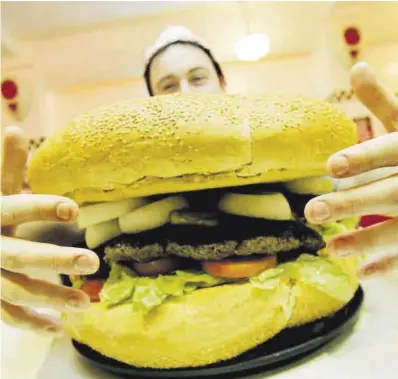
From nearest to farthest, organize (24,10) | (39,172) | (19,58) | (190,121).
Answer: (190,121)
(39,172)
(24,10)
(19,58)

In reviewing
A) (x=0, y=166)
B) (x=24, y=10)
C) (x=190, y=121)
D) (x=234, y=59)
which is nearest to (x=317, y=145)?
(x=190, y=121)

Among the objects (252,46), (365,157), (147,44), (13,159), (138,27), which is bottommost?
(365,157)

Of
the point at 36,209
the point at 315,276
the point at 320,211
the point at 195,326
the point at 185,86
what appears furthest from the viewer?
the point at 185,86

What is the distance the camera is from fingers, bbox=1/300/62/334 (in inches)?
41.3

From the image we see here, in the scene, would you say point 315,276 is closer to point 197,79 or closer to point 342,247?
point 342,247

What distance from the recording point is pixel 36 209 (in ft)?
2.92

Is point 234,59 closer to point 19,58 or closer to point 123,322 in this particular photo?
point 19,58

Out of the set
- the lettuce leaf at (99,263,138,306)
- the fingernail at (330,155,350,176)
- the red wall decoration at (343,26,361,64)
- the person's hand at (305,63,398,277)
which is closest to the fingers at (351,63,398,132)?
the person's hand at (305,63,398,277)

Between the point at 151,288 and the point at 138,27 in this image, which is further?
the point at 138,27

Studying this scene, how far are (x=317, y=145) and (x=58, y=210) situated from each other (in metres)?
0.58

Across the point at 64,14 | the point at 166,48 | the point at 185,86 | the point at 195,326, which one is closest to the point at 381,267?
the point at 195,326

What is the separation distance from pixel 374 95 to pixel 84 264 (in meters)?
0.74

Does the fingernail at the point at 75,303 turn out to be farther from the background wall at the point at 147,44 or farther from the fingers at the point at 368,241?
the background wall at the point at 147,44

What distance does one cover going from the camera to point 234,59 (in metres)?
5.18
